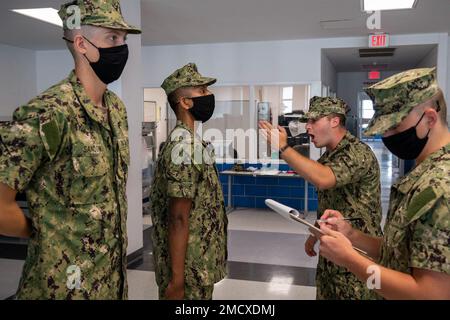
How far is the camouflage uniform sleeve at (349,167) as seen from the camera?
2193 mm

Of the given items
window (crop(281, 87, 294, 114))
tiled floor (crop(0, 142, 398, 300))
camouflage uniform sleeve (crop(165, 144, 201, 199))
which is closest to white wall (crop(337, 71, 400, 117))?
window (crop(281, 87, 294, 114))

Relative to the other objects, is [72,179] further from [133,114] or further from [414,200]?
[133,114]

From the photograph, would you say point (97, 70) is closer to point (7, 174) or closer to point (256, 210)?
point (7, 174)

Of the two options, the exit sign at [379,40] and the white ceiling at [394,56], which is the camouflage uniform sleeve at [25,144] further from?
the white ceiling at [394,56]

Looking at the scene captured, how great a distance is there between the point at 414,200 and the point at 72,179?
1095mm

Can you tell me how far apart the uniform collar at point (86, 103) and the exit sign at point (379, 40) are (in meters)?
5.75

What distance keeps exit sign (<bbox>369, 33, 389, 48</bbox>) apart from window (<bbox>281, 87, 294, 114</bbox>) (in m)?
A: 1.76

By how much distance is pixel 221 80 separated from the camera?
727 centimetres

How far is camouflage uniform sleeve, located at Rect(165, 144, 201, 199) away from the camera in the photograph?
1.96m

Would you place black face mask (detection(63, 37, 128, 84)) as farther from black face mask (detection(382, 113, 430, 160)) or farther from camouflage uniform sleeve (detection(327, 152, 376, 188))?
camouflage uniform sleeve (detection(327, 152, 376, 188))

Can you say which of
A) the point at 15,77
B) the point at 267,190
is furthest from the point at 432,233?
the point at 15,77

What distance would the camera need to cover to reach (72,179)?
4.58 feet

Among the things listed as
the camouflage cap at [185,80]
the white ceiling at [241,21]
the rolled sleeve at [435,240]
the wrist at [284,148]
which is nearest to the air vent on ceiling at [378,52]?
the white ceiling at [241,21]
